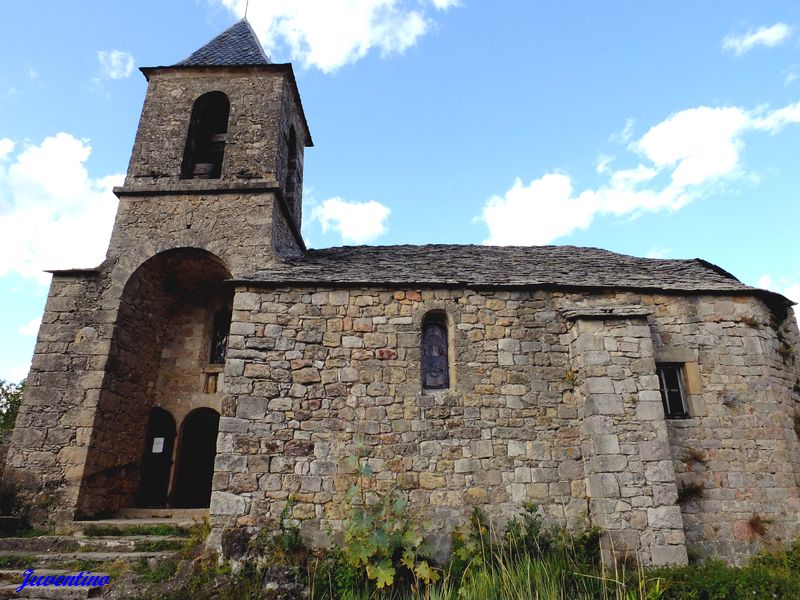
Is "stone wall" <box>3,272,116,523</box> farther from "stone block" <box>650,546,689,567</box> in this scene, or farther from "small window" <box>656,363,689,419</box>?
"small window" <box>656,363,689,419</box>

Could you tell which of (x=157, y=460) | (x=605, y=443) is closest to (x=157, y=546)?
(x=157, y=460)

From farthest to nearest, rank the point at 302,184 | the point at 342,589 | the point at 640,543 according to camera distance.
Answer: the point at 302,184 < the point at 640,543 < the point at 342,589

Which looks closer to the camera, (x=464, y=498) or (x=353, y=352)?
(x=464, y=498)

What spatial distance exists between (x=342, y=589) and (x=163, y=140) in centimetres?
949

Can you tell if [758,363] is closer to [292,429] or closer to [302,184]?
[292,429]

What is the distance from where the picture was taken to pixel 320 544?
664 cm

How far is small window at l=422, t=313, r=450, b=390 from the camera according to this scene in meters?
7.73

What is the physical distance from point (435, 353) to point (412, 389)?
0.76m

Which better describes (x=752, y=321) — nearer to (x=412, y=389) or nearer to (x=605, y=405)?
(x=605, y=405)

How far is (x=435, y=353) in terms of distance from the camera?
7895 mm

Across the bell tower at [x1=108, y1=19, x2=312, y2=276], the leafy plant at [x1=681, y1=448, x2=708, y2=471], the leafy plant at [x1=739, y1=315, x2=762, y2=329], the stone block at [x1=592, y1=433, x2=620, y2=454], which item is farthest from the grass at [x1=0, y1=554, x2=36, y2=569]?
the leafy plant at [x1=739, y1=315, x2=762, y2=329]

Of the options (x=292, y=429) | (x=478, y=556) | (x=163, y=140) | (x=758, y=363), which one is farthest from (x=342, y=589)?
(x=163, y=140)

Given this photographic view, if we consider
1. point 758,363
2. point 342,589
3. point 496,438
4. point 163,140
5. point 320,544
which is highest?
point 163,140

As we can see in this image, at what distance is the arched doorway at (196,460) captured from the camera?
979cm
